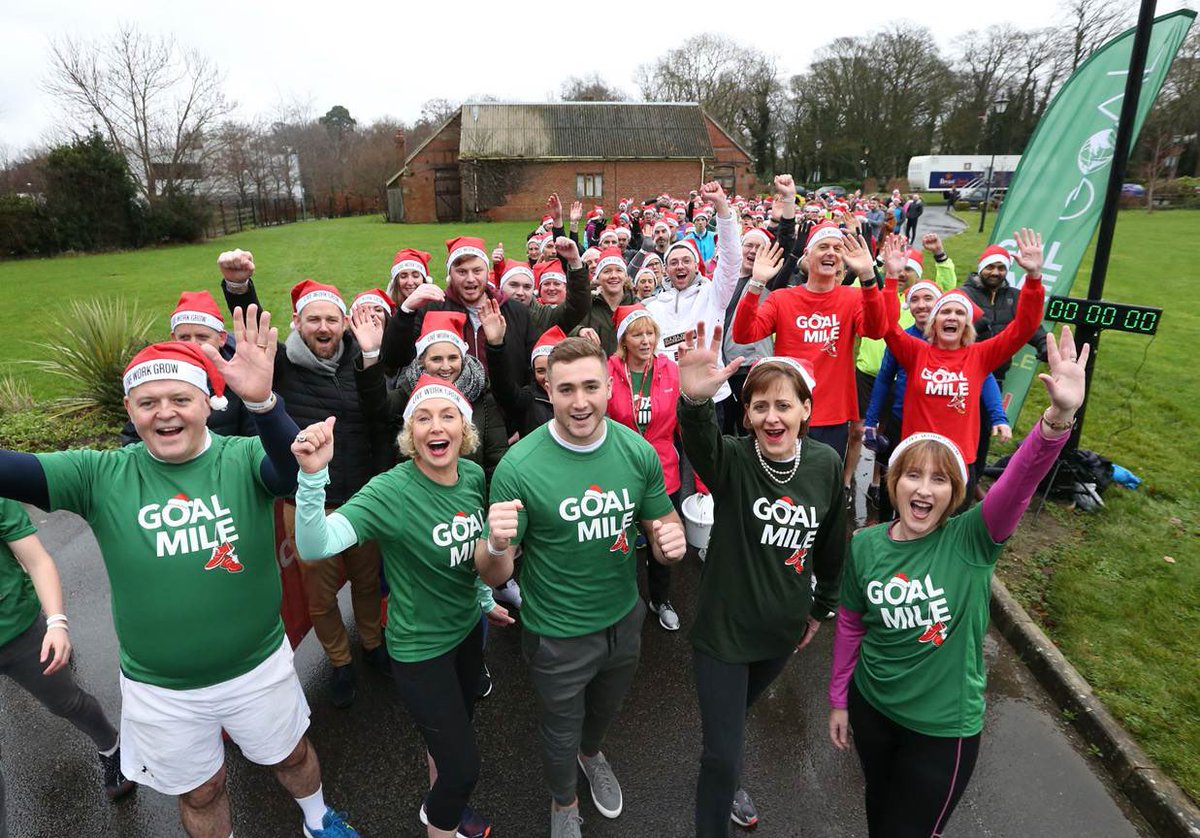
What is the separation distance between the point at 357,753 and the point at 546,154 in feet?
142

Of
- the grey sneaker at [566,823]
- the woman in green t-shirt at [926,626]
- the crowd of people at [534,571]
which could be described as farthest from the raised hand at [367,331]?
the woman in green t-shirt at [926,626]

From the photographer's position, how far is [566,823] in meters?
3.02

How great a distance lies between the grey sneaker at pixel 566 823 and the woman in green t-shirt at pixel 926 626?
1.28m

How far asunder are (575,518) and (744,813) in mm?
1723

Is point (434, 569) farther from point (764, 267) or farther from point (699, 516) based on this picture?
point (764, 267)

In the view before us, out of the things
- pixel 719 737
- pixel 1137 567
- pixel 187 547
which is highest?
pixel 187 547

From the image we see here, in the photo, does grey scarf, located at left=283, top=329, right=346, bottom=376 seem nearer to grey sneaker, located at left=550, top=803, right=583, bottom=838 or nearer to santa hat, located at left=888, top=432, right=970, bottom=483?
grey sneaker, located at left=550, top=803, right=583, bottom=838

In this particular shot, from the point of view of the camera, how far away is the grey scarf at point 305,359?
12.4 feet

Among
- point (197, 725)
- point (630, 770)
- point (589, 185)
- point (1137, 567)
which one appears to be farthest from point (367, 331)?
point (589, 185)

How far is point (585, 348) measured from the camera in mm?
2787

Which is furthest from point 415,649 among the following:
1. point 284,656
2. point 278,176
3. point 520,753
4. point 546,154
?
point 278,176

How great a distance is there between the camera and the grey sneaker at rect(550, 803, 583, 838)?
3008 mm

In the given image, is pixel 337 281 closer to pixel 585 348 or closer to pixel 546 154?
pixel 585 348

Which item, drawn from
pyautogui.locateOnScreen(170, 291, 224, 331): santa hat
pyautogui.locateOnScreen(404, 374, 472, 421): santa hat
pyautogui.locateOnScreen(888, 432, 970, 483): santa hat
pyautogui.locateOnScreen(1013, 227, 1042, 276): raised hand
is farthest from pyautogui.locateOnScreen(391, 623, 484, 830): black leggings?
pyautogui.locateOnScreen(1013, 227, 1042, 276): raised hand
